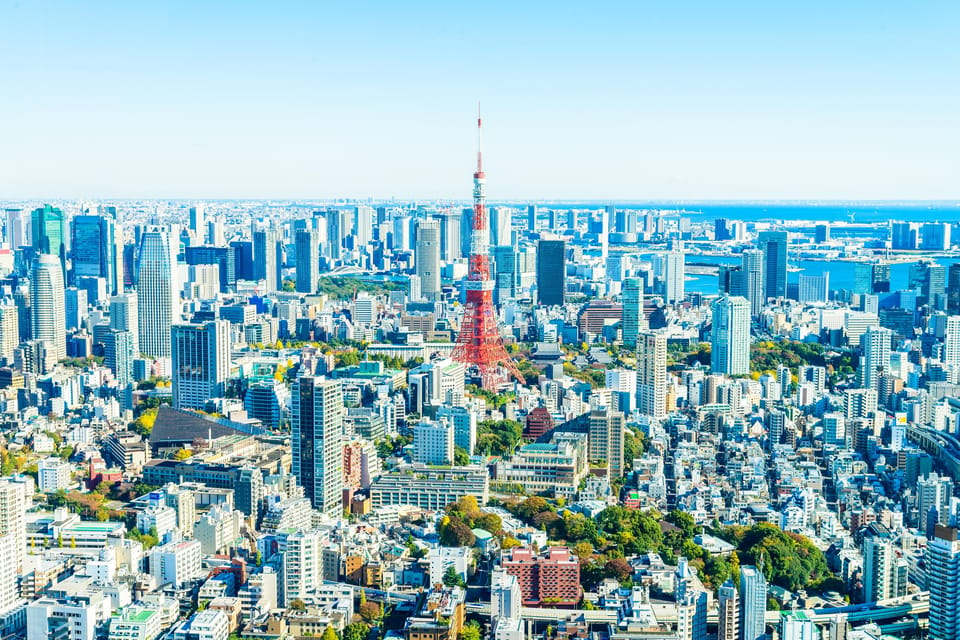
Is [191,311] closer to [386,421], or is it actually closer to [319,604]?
[386,421]

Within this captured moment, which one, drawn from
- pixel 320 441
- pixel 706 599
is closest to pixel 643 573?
pixel 706 599

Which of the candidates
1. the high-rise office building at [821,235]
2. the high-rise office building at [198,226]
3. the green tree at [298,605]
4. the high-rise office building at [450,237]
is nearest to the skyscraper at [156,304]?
the green tree at [298,605]

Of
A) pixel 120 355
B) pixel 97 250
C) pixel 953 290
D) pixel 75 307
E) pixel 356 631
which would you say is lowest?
pixel 356 631

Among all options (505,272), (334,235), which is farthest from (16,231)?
(505,272)

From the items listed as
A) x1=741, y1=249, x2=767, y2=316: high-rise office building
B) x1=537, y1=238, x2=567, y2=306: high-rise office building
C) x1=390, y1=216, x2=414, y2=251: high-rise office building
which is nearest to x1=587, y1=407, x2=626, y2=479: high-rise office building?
x1=741, y1=249, x2=767, y2=316: high-rise office building

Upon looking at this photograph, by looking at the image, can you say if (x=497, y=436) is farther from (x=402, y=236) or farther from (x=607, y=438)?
(x=402, y=236)

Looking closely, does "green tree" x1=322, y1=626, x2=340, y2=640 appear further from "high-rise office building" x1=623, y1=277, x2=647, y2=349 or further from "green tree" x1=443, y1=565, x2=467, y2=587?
"high-rise office building" x1=623, y1=277, x2=647, y2=349
